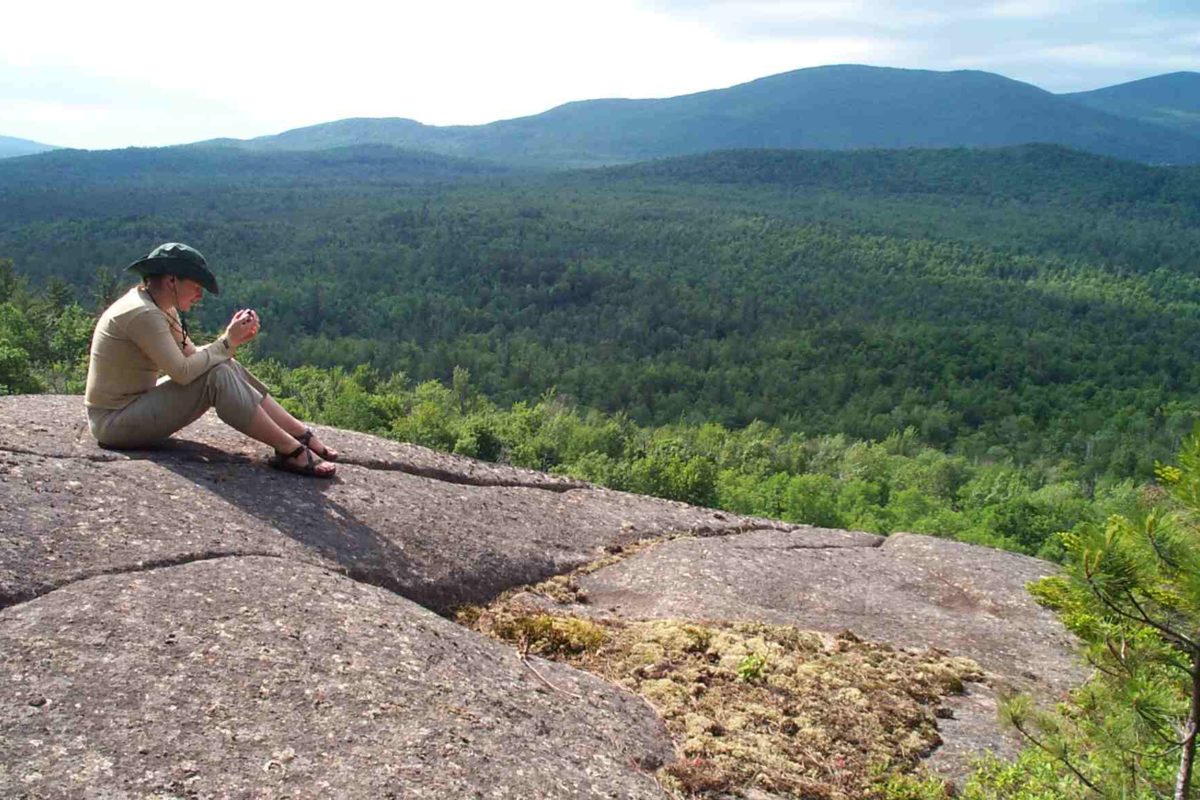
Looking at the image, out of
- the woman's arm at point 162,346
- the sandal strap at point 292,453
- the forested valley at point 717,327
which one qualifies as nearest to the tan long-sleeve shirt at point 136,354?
the woman's arm at point 162,346

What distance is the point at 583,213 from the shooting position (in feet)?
472

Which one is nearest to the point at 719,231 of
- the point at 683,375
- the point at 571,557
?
the point at 683,375

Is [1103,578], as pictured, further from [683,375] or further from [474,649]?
[683,375]

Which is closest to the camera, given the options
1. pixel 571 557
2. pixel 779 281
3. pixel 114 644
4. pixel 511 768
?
pixel 511 768

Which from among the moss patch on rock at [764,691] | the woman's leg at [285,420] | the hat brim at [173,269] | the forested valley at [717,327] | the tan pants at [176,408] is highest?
the hat brim at [173,269]

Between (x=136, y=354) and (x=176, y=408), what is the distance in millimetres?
477

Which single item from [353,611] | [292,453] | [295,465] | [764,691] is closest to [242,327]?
[292,453]

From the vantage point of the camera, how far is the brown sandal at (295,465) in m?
7.67

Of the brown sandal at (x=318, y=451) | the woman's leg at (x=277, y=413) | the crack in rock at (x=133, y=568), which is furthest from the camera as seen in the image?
the brown sandal at (x=318, y=451)

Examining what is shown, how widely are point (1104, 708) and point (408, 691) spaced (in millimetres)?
3444

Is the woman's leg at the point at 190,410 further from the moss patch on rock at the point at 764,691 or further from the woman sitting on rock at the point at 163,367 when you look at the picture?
the moss patch on rock at the point at 764,691

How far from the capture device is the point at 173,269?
704cm

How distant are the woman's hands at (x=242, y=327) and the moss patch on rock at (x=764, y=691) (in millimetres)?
2608

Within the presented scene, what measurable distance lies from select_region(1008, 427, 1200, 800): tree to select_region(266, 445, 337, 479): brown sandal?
529 centimetres
